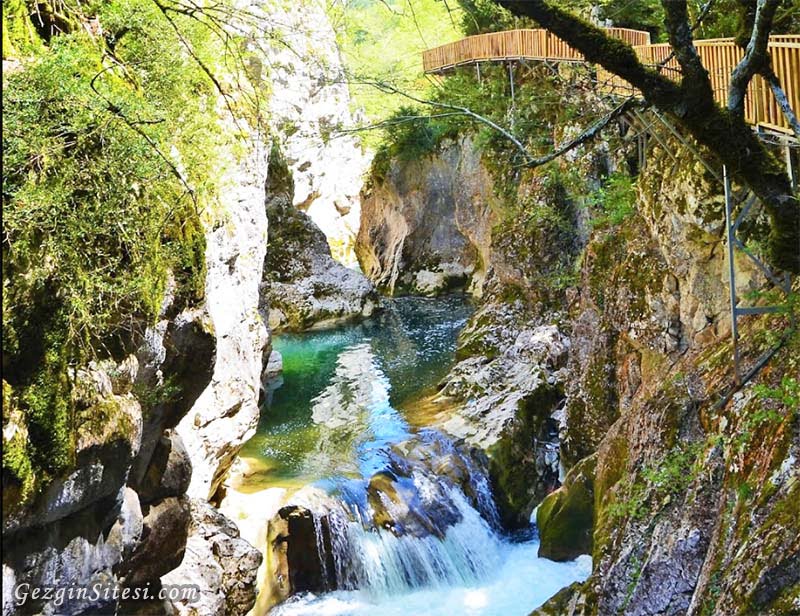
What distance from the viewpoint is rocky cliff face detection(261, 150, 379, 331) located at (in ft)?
91.1

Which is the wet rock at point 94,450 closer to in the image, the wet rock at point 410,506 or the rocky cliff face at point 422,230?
the wet rock at point 410,506

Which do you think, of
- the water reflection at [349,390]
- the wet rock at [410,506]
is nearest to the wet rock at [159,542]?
the wet rock at [410,506]

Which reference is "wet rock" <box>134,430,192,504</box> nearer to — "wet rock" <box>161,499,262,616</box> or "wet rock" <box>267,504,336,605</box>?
"wet rock" <box>161,499,262,616</box>

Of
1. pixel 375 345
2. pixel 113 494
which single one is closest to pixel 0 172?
pixel 113 494

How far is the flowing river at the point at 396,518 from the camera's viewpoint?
10.7m

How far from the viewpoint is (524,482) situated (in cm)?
1301

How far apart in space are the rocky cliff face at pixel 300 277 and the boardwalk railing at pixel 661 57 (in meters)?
8.82

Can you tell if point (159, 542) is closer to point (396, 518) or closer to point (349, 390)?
point (396, 518)

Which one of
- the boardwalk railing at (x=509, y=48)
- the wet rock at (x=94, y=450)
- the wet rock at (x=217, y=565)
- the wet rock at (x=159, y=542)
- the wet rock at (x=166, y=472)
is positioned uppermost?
the boardwalk railing at (x=509, y=48)

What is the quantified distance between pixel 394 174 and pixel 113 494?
28.1m

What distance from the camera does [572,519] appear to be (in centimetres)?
1103

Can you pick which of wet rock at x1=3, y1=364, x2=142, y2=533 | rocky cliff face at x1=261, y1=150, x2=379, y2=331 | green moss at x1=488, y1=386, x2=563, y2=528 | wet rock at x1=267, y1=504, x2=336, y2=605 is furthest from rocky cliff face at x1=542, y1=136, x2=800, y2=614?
rocky cliff face at x1=261, y1=150, x2=379, y2=331

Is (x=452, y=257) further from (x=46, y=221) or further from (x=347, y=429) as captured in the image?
(x=46, y=221)

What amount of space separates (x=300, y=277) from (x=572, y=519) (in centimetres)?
1939
